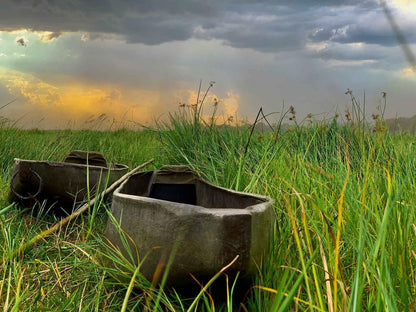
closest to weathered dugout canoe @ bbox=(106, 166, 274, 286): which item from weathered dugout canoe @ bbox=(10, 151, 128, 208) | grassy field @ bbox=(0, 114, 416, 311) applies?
grassy field @ bbox=(0, 114, 416, 311)

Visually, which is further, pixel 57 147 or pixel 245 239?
pixel 57 147

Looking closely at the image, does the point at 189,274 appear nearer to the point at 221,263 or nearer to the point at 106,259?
the point at 221,263

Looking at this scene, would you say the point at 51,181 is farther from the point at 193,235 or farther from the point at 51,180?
the point at 193,235

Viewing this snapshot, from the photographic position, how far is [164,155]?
173 inches

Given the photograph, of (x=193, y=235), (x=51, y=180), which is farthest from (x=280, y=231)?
(x=51, y=180)

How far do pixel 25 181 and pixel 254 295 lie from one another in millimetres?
2074

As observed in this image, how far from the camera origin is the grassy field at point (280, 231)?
1.31 m

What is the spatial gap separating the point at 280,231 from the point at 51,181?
1.87m

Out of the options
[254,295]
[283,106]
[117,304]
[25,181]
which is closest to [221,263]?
[254,295]

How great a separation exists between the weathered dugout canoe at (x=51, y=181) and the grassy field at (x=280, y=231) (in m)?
0.17

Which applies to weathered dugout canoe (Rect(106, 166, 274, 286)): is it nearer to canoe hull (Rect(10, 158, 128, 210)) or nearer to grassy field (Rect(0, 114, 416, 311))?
grassy field (Rect(0, 114, 416, 311))

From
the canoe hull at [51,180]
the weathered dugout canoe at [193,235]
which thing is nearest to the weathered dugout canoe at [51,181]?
the canoe hull at [51,180]

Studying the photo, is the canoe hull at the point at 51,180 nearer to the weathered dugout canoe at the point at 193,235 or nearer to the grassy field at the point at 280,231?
the grassy field at the point at 280,231

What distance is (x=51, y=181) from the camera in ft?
10.5
